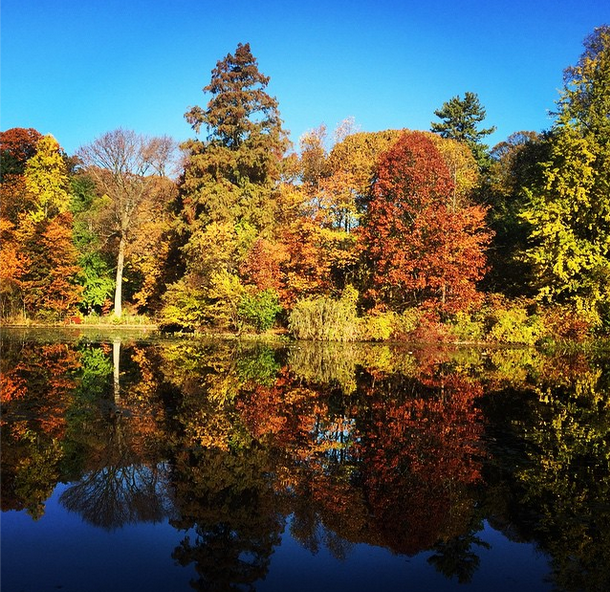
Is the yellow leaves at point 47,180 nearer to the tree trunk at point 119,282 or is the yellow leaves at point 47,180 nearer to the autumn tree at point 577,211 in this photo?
the tree trunk at point 119,282

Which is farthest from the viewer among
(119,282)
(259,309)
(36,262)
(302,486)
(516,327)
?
(119,282)

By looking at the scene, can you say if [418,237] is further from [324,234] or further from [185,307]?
[185,307]

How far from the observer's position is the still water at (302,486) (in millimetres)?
4391

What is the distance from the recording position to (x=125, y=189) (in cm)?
3228

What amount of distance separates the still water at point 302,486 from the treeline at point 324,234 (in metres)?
12.0

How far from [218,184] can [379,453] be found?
23.7 m

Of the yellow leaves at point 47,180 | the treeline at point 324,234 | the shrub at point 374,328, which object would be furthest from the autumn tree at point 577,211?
the yellow leaves at point 47,180

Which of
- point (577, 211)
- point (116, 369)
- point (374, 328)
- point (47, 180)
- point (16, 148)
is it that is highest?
point (16, 148)

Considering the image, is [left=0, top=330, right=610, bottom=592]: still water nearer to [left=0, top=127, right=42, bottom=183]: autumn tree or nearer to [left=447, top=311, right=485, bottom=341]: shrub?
[left=447, top=311, right=485, bottom=341]: shrub

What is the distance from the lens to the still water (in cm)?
439

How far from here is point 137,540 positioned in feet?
16.0

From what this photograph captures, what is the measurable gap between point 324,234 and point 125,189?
47.3 feet

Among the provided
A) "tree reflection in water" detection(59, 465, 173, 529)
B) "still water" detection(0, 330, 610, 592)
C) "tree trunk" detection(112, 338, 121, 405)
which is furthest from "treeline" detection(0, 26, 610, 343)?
"tree reflection in water" detection(59, 465, 173, 529)

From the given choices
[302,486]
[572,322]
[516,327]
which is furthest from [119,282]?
[302,486]
